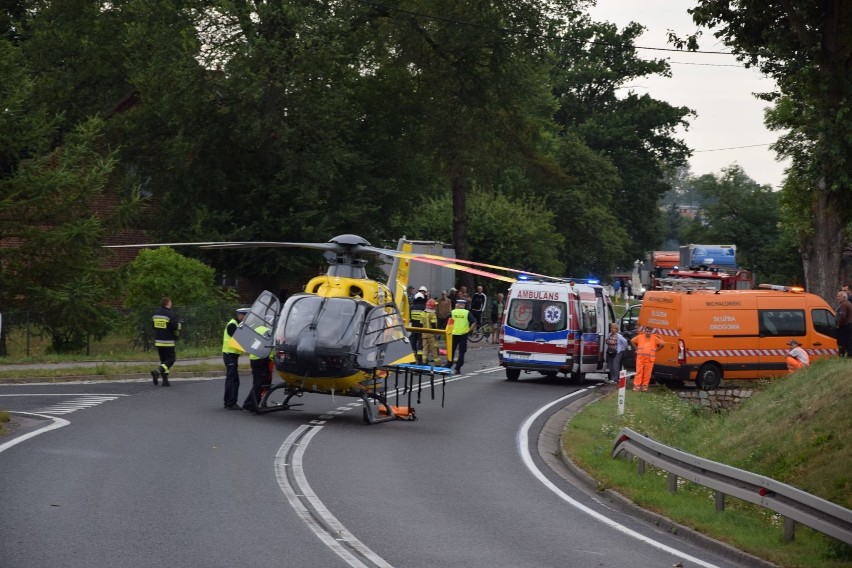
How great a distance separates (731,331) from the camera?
96.5 feet

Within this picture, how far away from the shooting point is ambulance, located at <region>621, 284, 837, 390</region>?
95.8 feet

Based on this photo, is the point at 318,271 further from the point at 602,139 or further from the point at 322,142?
the point at 602,139

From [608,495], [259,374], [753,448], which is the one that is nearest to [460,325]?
[259,374]

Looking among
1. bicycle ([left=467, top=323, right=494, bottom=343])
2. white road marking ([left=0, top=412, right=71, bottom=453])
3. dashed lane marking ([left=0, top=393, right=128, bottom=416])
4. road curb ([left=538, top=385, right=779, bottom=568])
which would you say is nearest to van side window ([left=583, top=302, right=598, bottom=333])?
road curb ([left=538, top=385, right=779, bottom=568])

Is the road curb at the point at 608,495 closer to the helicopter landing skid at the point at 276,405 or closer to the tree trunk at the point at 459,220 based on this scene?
the helicopter landing skid at the point at 276,405

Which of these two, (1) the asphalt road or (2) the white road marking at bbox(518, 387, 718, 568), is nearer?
(1) the asphalt road

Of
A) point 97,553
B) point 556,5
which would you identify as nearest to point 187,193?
point 556,5

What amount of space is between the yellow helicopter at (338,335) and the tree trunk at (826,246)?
41.9 ft

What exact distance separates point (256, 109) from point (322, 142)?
256cm

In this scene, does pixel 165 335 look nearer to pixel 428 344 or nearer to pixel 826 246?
pixel 428 344

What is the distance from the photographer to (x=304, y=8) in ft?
137

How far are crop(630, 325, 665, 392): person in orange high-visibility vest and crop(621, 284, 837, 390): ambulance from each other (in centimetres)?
100

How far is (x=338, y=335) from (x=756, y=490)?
9.57m

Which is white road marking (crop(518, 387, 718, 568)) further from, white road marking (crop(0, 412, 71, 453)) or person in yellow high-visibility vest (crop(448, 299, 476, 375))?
person in yellow high-visibility vest (crop(448, 299, 476, 375))
